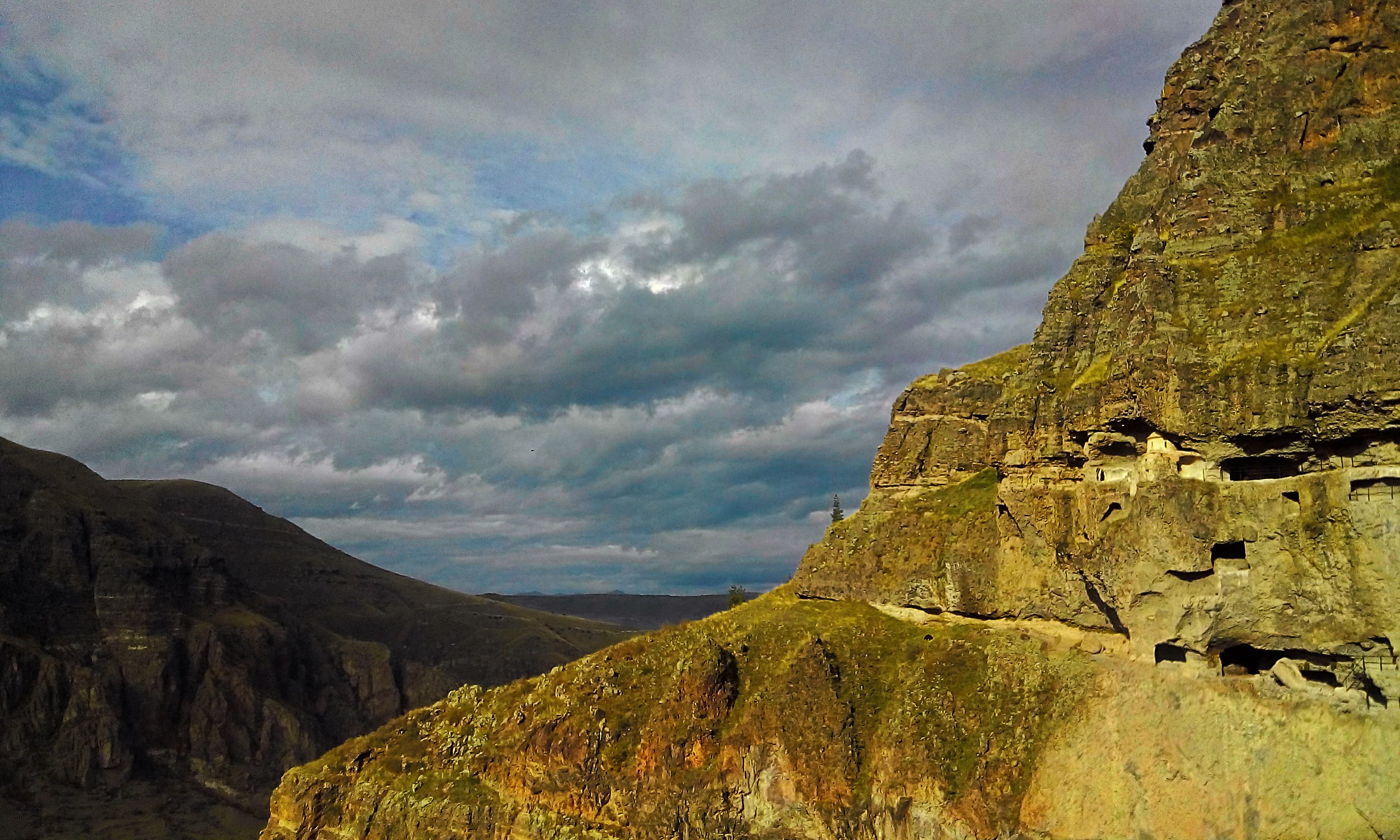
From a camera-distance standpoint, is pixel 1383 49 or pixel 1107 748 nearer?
pixel 1107 748

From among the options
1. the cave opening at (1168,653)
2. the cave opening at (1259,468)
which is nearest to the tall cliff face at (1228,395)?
the cave opening at (1259,468)

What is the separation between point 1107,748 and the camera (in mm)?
55188

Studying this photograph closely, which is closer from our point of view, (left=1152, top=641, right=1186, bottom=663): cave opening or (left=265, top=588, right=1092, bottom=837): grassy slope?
(left=1152, top=641, right=1186, bottom=663): cave opening

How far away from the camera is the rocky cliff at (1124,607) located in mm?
50875

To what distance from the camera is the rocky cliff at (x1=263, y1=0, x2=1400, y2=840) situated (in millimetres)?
50875

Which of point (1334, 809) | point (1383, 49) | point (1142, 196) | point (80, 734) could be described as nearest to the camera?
point (1334, 809)

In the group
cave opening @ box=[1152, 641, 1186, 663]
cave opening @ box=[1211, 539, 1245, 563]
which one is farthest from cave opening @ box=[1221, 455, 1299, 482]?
cave opening @ box=[1152, 641, 1186, 663]

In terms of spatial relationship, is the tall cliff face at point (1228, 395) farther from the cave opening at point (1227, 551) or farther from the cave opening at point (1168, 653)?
the cave opening at point (1168, 653)

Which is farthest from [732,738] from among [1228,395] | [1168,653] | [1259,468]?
[1228,395]

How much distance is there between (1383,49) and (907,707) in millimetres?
48209

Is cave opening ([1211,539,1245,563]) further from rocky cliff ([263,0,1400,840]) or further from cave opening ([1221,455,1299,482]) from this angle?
cave opening ([1221,455,1299,482])

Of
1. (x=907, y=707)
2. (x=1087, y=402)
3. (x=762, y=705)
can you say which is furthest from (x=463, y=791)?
(x=1087, y=402)

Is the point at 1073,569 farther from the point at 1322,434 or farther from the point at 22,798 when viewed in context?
the point at 22,798

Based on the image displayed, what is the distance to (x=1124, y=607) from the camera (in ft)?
189
